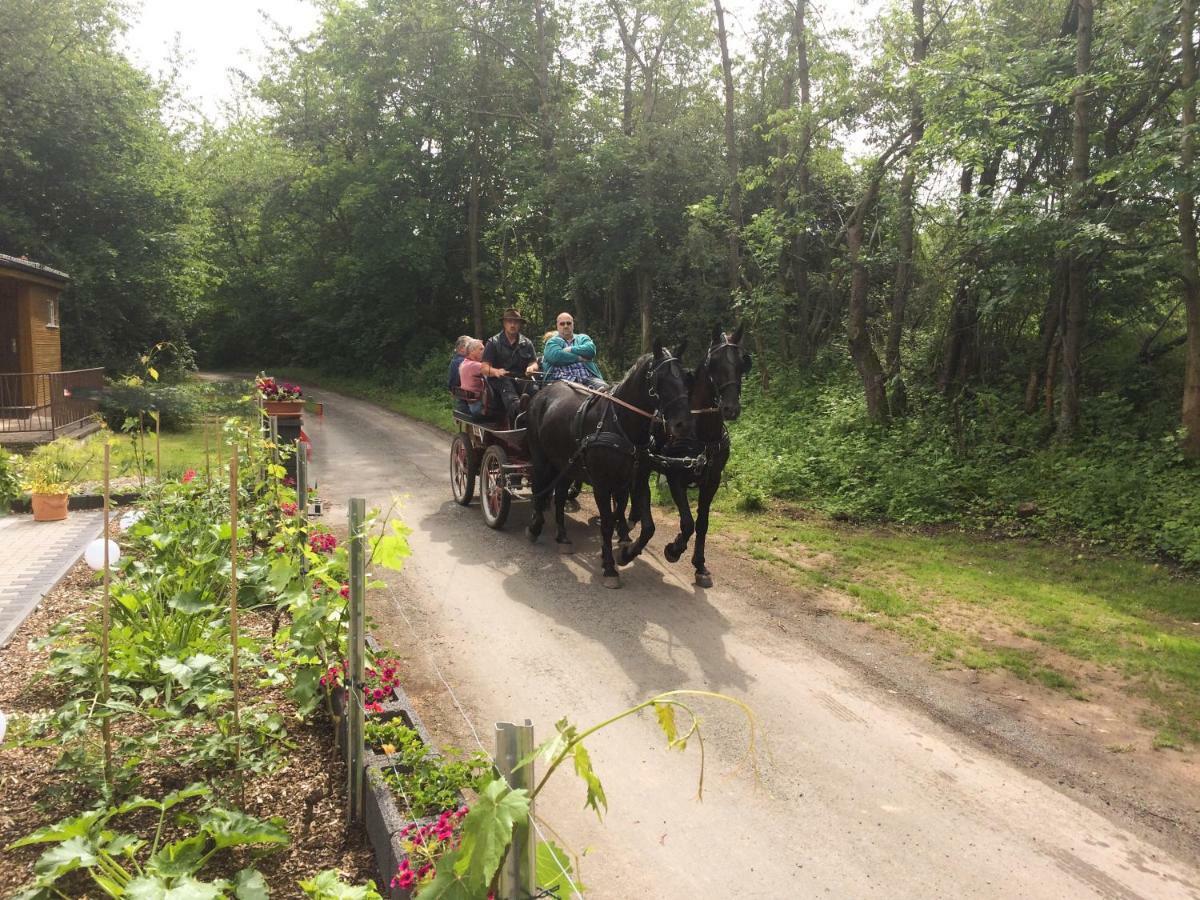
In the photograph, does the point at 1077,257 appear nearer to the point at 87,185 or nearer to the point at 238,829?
the point at 238,829

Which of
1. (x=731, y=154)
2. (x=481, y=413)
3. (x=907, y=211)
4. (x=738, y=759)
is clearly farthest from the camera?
(x=731, y=154)

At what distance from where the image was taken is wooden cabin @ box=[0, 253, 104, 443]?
13.9 meters

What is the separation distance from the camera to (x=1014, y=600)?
22.2 ft

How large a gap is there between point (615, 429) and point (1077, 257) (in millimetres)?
6311

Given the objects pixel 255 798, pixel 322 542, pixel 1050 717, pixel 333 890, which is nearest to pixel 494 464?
pixel 322 542

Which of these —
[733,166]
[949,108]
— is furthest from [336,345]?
[949,108]

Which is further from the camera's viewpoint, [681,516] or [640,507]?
[640,507]

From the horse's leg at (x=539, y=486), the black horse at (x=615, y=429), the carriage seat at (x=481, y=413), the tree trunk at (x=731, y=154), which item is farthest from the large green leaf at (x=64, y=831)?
the tree trunk at (x=731, y=154)

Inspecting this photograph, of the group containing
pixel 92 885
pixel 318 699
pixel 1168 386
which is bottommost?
pixel 92 885

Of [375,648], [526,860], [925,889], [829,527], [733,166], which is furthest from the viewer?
Result: [733,166]

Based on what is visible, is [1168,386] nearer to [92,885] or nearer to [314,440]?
[92,885]

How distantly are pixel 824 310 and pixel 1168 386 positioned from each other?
735 cm

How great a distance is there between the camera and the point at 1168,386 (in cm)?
1066

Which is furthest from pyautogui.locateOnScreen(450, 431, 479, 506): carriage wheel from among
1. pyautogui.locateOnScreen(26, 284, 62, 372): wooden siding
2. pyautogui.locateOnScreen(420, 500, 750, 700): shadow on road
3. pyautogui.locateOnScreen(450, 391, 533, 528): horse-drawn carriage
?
pyautogui.locateOnScreen(26, 284, 62, 372): wooden siding
